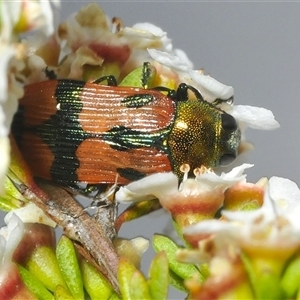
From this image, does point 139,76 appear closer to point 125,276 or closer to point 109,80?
point 109,80

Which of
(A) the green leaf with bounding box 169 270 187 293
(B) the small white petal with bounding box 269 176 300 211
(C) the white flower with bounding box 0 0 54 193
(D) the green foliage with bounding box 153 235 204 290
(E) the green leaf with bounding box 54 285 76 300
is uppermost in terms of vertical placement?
(C) the white flower with bounding box 0 0 54 193

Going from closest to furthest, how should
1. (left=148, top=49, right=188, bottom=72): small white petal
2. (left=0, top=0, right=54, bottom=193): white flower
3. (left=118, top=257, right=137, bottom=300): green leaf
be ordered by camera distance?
1. (left=0, top=0, right=54, bottom=193): white flower
2. (left=118, top=257, right=137, bottom=300): green leaf
3. (left=148, top=49, right=188, bottom=72): small white petal

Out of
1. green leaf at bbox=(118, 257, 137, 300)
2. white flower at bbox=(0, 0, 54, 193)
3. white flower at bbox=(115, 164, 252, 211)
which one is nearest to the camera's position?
white flower at bbox=(0, 0, 54, 193)

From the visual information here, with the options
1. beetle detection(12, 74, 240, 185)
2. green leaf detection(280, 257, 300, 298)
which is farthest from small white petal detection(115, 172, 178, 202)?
green leaf detection(280, 257, 300, 298)

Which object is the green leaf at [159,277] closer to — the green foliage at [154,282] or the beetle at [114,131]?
the green foliage at [154,282]

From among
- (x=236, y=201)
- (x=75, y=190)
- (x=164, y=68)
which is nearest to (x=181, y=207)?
(x=236, y=201)

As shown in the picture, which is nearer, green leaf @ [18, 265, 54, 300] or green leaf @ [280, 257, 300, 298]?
Answer: green leaf @ [280, 257, 300, 298]

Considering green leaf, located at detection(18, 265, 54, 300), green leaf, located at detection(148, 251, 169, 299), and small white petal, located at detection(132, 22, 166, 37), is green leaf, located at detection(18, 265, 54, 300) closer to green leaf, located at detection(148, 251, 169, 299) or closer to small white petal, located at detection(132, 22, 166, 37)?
green leaf, located at detection(148, 251, 169, 299)

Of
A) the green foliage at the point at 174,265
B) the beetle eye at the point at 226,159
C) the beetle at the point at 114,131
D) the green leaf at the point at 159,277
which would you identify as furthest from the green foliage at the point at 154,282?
the beetle eye at the point at 226,159
